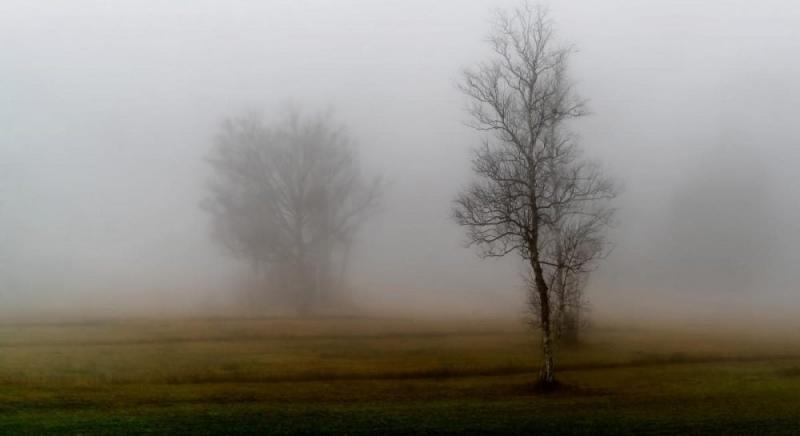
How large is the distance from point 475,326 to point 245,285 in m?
14.3

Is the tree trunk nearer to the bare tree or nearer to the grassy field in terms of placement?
the grassy field

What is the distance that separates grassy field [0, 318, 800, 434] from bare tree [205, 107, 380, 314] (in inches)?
219

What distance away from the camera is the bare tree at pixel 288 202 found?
156 ft

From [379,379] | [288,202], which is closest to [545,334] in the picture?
[379,379]

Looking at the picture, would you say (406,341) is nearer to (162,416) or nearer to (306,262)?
(306,262)

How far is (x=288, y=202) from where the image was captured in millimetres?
48562

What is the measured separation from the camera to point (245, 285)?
46562 mm

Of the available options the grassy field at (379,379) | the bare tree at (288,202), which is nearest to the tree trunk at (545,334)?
the grassy field at (379,379)

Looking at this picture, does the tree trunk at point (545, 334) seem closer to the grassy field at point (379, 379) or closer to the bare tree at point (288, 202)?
the grassy field at point (379, 379)

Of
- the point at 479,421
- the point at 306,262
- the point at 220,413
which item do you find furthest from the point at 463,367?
the point at 306,262

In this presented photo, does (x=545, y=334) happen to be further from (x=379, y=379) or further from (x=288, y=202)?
(x=288, y=202)

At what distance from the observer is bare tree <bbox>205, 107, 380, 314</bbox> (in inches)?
1866

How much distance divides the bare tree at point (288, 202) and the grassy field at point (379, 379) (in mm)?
5564

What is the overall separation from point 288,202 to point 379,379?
62.2ft
